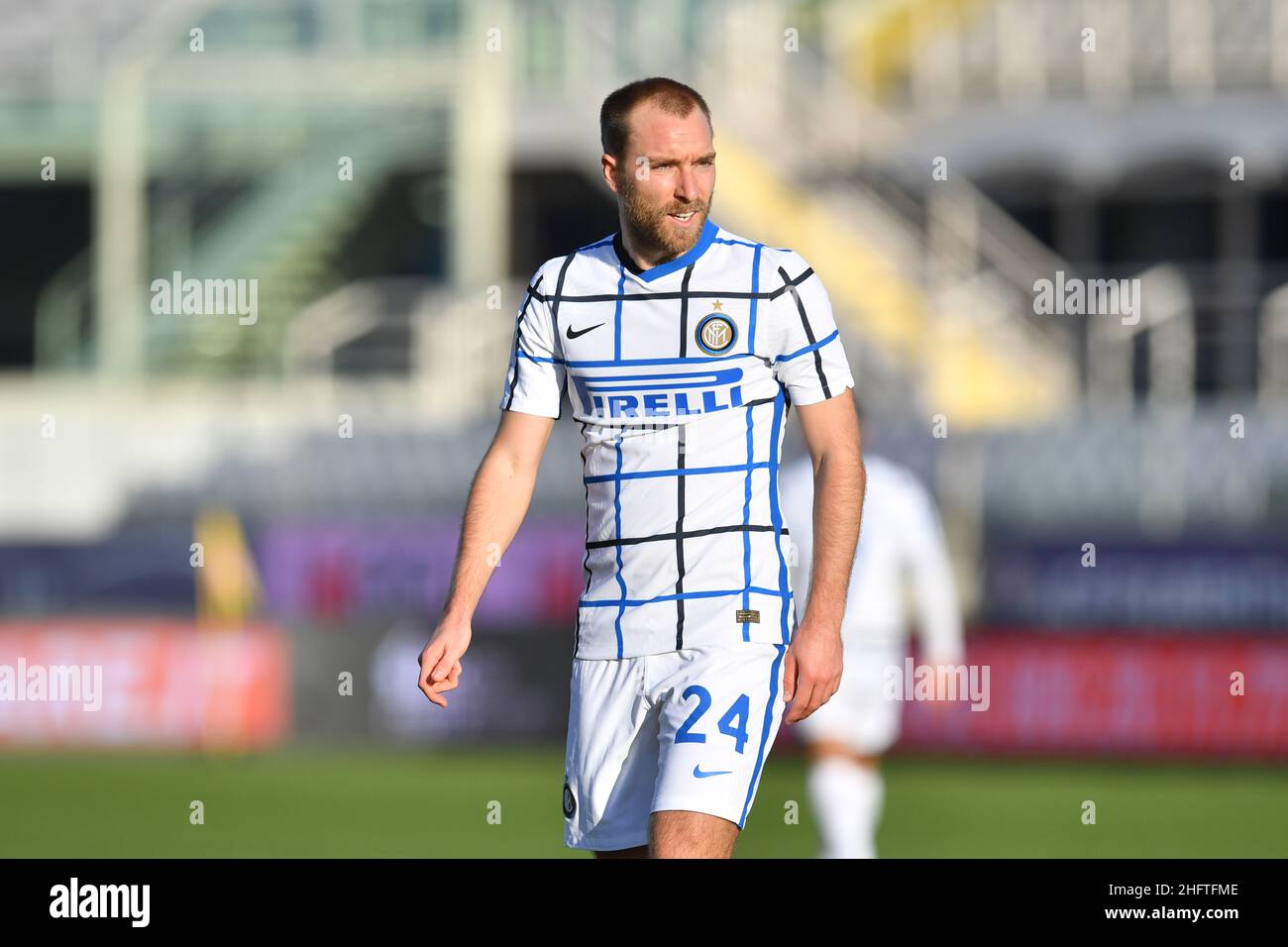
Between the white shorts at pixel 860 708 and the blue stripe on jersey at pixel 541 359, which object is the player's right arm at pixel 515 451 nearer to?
the blue stripe on jersey at pixel 541 359

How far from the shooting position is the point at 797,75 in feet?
65.3

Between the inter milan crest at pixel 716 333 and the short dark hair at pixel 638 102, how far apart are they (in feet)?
1.27

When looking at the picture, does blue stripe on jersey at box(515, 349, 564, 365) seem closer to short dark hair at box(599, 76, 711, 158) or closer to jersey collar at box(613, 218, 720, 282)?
jersey collar at box(613, 218, 720, 282)

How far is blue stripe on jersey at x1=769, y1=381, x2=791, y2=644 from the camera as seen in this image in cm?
471

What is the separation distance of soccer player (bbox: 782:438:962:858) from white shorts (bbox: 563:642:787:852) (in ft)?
13.0

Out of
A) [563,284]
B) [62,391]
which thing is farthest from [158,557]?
[563,284]

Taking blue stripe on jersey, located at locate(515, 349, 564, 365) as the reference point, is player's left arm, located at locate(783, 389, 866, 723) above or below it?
below

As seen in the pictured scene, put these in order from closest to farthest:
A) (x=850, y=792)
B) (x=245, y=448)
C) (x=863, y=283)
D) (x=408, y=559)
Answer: (x=850, y=792) → (x=408, y=559) → (x=245, y=448) → (x=863, y=283)

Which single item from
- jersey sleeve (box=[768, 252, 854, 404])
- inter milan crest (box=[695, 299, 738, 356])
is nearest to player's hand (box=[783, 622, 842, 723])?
jersey sleeve (box=[768, 252, 854, 404])

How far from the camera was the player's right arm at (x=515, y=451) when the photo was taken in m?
4.77

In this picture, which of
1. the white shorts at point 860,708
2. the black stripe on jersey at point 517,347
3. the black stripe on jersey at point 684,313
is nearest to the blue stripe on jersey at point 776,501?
the black stripe on jersey at point 684,313

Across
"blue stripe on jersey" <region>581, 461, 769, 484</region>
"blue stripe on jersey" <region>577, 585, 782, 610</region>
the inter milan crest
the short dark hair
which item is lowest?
"blue stripe on jersey" <region>577, 585, 782, 610</region>

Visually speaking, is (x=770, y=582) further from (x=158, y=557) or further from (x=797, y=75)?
(x=797, y=75)
